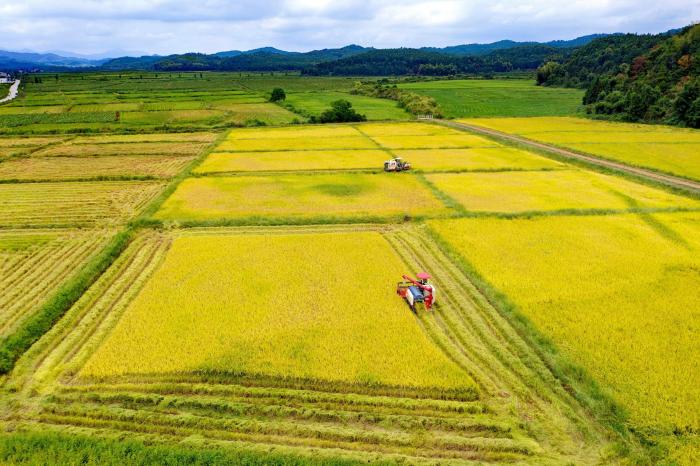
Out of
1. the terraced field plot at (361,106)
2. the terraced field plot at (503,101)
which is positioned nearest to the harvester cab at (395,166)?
the terraced field plot at (361,106)

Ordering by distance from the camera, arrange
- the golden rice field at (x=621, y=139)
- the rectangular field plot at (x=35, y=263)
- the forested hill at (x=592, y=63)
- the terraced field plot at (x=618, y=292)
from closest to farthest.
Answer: the terraced field plot at (x=618, y=292) → the rectangular field plot at (x=35, y=263) → the golden rice field at (x=621, y=139) → the forested hill at (x=592, y=63)

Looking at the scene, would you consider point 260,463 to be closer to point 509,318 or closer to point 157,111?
point 509,318

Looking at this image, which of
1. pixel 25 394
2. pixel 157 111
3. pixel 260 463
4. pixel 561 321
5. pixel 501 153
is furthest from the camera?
pixel 157 111

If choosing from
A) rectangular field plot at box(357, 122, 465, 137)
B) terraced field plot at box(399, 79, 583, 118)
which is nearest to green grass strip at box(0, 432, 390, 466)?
rectangular field plot at box(357, 122, 465, 137)

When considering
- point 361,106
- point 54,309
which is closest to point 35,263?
point 54,309

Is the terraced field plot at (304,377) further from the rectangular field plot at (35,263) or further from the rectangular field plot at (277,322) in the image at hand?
the rectangular field plot at (35,263)

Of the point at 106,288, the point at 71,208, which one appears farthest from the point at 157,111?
the point at 106,288

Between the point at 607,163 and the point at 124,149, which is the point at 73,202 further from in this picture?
the point at 607,163
